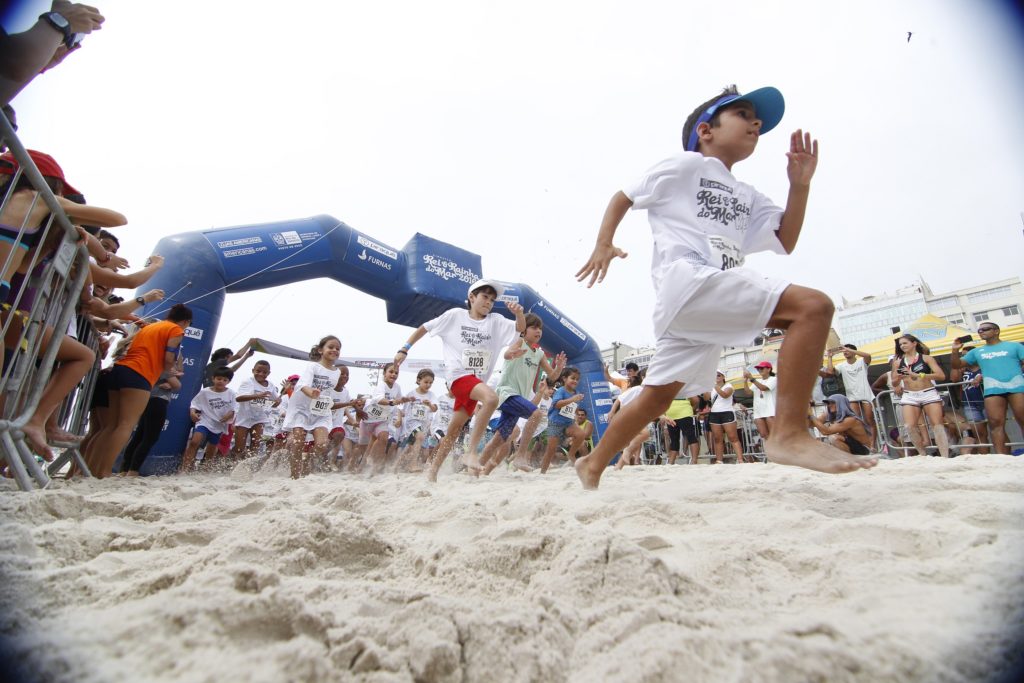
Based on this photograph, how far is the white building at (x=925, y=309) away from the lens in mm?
36969

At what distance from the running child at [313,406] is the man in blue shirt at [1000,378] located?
6384 millimetres

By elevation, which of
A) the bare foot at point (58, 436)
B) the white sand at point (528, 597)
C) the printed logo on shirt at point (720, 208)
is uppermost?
the printed logo on shirt at point (720, 208)

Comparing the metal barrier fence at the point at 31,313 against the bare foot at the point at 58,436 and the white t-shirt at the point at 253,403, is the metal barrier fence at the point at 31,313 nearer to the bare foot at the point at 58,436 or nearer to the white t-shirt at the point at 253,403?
the bare foot at the point at 58,436

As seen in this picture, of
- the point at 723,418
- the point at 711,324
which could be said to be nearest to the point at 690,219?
the point at 711,324

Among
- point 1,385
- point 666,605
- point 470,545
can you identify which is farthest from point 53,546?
point 1,385

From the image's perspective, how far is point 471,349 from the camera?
3.98 meters

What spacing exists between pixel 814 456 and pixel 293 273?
6.07m

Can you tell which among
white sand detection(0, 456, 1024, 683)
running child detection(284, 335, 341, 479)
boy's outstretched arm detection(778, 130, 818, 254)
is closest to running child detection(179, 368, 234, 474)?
running child detection(284, 335, 341, 479)

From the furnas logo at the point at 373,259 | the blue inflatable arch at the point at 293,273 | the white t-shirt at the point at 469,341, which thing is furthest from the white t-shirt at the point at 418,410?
the white t-shirt at the point at 469,341

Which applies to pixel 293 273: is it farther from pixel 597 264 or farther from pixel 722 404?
pixel 722 404

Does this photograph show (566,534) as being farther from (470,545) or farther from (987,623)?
(987,623)

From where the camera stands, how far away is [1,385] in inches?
78.0

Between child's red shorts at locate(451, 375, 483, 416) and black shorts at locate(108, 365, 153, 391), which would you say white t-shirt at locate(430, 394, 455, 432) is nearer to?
child's red shorts at locate(451, 375, 483, 416)

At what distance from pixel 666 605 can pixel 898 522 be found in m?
0.67
